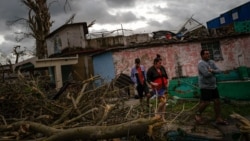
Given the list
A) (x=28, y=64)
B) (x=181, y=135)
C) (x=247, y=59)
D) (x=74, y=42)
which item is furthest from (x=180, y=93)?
(x=74, y=42)

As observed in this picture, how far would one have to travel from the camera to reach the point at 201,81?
8562 millimetres

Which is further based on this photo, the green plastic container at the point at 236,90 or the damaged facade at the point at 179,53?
the damaged facade at the point at 179,53

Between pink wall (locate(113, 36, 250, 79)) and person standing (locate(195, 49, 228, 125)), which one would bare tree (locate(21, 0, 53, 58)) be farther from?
person standing (locate(195, 49, 228, 125))

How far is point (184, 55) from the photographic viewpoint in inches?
895

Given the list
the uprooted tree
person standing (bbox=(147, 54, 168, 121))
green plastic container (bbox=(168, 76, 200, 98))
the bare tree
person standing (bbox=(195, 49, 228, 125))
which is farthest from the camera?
the bare tree

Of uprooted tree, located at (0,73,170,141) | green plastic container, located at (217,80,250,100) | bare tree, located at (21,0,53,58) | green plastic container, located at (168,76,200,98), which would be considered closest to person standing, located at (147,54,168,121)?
uprooted tree, located at (0,73,170,141)

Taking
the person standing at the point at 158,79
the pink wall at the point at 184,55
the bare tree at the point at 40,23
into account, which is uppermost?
the bare tree at the point at 40,23

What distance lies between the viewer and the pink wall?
2191 centimetres

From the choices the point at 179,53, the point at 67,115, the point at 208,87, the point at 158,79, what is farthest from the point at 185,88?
the point at 179,53

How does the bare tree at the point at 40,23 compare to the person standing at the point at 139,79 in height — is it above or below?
above

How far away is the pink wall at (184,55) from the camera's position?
71.9 feet

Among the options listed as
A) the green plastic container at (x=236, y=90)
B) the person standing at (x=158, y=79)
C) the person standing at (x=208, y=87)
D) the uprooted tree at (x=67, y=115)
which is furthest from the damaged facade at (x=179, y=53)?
the uprooted tree at (x=67, y=115)

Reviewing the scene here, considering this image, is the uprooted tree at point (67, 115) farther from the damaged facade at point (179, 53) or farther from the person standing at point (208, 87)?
the damaged facade at point (179, 53)

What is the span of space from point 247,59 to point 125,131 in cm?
2196
